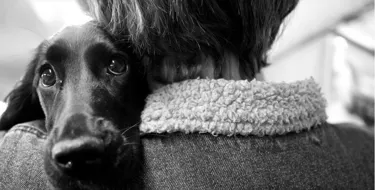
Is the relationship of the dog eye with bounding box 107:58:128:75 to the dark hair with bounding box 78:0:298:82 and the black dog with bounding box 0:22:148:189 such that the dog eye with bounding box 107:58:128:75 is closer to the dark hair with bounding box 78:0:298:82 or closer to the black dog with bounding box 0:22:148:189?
the black dog with bounding box 0:22:148:189

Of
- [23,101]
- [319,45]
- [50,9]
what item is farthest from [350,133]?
[319,45]

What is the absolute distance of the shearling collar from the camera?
29.7 inches

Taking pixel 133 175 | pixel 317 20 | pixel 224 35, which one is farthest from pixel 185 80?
pixel 317 20

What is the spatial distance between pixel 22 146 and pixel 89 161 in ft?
0.71

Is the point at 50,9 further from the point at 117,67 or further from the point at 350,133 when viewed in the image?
the point at 350,133

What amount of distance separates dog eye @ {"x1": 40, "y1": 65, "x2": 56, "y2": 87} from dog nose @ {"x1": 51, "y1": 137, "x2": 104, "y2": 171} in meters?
0.38

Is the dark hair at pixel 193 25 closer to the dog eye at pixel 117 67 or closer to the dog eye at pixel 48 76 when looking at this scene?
the dog eye at pixel 117 67

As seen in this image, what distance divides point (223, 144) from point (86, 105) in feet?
1.21

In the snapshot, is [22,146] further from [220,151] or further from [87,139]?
[220,151]

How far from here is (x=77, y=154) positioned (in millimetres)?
688

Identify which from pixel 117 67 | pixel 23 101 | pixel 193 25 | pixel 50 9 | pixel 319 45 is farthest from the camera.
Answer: pixel 319 45

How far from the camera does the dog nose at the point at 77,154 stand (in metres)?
0.69

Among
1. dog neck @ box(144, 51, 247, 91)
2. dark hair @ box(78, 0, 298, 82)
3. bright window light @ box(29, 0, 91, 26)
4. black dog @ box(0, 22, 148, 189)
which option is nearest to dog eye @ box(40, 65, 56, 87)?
black dog @ box(0, 22, 148, 189)

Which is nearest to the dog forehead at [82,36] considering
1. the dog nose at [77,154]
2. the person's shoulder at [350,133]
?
the dog nose at [77,154]
